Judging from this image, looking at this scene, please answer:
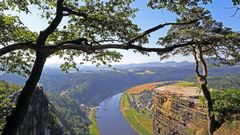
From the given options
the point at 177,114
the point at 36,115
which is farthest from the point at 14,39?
the point at 36,115

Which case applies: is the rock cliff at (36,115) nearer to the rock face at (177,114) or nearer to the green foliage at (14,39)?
the rock face at (177,114)

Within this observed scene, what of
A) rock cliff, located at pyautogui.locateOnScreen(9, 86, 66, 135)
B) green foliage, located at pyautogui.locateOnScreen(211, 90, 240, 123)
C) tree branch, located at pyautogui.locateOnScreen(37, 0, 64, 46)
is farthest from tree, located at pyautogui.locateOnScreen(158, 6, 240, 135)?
rock cliff, located at pyautogui.locateOnScreen(9, 86, 66, 135)

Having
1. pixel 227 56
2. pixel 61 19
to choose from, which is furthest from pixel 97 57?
pixel 227 56

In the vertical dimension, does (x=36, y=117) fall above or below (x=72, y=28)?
below

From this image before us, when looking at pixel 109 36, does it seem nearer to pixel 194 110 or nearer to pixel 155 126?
pixel 194 110

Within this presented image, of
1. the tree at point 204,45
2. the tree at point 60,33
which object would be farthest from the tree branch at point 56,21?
the tree at point 204,45
